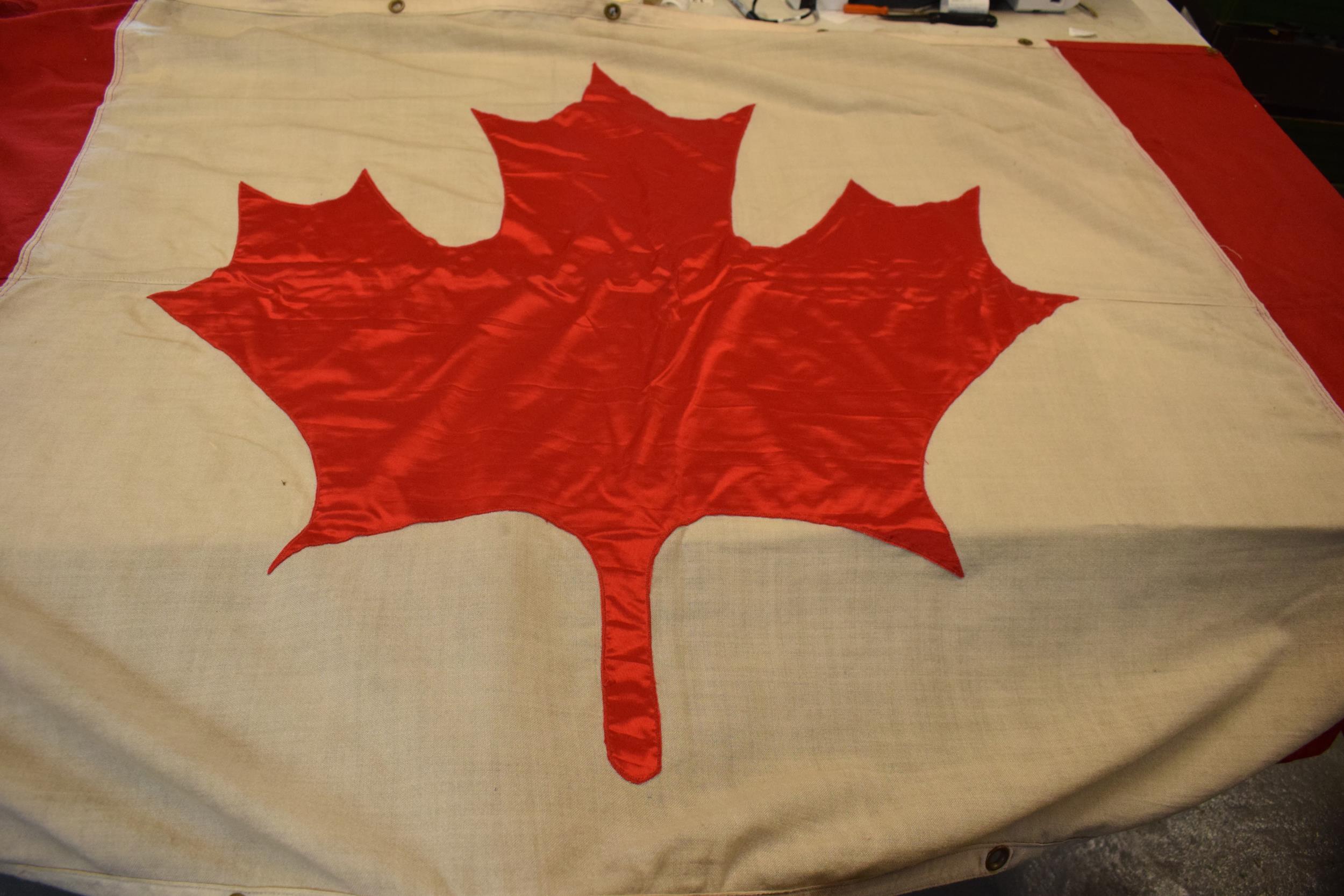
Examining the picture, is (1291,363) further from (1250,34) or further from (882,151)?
(1250,34)

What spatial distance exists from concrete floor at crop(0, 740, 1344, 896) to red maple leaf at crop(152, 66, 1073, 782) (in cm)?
60

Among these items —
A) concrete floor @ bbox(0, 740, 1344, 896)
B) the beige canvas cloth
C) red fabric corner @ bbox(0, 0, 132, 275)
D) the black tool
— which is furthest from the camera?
the black tool

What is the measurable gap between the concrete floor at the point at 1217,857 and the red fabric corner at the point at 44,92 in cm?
133

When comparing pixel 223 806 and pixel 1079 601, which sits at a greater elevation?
pixel 1079 601

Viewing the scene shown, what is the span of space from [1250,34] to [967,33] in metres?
0.82

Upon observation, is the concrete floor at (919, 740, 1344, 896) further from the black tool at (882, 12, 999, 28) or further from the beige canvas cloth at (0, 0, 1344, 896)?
the black tool at (882, 12, 999, 28)

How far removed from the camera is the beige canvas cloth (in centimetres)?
77

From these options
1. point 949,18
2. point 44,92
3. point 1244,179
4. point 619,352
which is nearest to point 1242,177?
point 1244,179

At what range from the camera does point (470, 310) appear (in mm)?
1023

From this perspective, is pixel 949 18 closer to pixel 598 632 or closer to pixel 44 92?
pixel 598 632

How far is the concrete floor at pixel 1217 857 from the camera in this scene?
1.21 metres

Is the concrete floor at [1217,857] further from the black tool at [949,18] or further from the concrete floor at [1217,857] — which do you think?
the black tool at [949,18]

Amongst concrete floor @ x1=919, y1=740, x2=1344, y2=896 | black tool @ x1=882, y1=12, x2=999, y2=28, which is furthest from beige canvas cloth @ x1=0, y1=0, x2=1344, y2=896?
black tool @ x1=882, y1=12, x2=999, y2=28

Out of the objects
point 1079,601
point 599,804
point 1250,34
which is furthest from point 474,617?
point 1250,34
